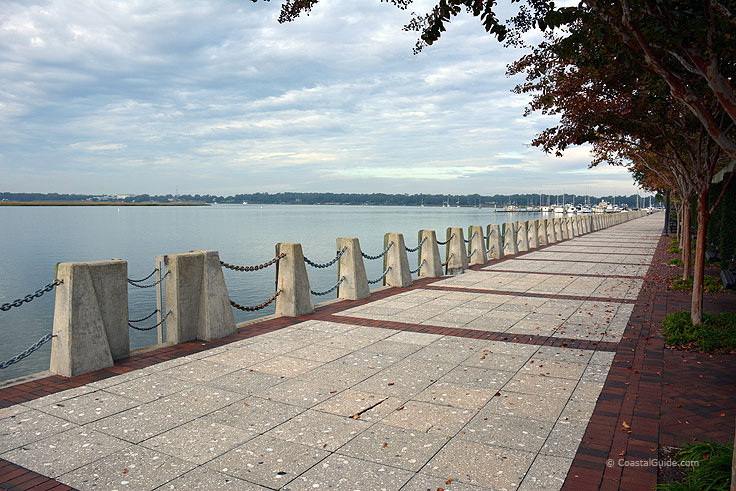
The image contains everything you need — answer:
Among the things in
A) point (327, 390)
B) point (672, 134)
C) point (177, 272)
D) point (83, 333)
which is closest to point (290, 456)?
point (327, 390)

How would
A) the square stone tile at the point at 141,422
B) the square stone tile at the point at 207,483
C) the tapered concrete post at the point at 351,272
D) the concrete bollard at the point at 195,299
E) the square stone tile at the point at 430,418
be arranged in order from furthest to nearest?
1. the tapered concrete post at the point at 351,272
2. the concrete bollard at the point at 195,299
3. the square stone tile at the point at 430,418
4. the square stone tile at the point at 141,422
5. the square stone tile at the point at 207,483

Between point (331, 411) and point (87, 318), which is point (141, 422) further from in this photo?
point (87, 318)

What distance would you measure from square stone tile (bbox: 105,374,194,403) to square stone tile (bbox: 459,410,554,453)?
3.18 metres

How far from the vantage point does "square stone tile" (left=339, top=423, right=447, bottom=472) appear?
4.18 meters

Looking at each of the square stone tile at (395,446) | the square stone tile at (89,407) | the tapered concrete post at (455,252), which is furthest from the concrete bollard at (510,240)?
the square stone tile at (89,407)

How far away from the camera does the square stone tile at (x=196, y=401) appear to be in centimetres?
521

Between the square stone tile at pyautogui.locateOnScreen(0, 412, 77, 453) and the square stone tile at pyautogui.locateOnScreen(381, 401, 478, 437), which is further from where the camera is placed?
the square stone tile at pyautogui.locateOnScreen(381, 401, 478, 437)

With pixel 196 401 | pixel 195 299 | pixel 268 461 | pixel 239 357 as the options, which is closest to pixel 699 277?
pixel 239 357

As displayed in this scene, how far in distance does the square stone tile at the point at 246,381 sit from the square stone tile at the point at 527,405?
96.5 inches

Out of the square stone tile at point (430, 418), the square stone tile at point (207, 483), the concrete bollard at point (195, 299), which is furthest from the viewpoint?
the concrete bollard at point (195, 299)

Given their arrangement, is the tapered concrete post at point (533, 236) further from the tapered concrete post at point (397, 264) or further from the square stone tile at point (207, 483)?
the square stone tile at point (207, 483)

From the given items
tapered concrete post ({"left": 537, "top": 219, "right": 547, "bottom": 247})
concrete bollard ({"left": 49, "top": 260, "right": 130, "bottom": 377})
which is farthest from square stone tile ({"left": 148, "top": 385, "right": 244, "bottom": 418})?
tapered concrete post ({"left": 537, "top": 219, "right": 547, "bottom": 247})

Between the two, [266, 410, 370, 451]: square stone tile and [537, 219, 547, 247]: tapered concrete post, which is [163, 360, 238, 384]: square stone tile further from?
[537, 219, 547, 247]: tapered concrete post

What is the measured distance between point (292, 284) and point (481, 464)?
610 cm
